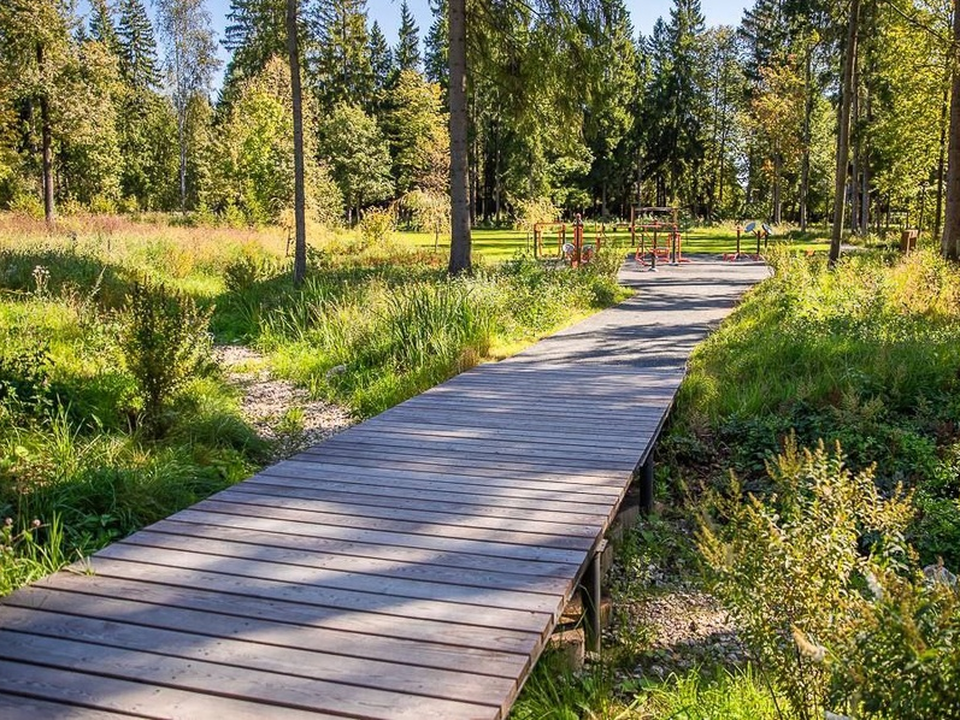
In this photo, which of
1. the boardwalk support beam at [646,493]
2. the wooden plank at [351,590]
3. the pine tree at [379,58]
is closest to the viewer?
the wooden plank at [351,590]

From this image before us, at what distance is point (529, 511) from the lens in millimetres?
3979

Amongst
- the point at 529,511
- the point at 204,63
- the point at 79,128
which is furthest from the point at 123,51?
the point at 529,511

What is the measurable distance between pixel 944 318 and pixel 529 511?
7184 mm

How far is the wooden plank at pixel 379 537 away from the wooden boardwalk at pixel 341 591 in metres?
0.01

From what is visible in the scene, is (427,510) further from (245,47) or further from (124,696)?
(245,47)

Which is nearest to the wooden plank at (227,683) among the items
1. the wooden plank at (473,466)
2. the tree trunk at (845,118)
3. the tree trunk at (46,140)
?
the wooden plank at (473,466)

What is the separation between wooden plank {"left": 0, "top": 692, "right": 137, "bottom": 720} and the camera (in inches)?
89.5

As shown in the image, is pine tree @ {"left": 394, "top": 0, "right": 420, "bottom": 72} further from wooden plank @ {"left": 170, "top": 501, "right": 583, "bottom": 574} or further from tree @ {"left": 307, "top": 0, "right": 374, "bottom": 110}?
wooden plank @ {"left": 170, "top": 501, "right": 583, "bottom": 574}

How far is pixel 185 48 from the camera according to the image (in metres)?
38.5

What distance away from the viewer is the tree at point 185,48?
1475 inches

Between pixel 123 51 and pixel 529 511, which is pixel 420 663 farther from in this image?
pixel 123 51

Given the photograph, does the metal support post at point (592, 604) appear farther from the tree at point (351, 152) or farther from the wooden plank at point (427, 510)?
the tree at point (351, 152)

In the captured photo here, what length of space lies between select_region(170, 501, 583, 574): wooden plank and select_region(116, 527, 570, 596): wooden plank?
14 cm

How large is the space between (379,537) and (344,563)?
0.32 m
